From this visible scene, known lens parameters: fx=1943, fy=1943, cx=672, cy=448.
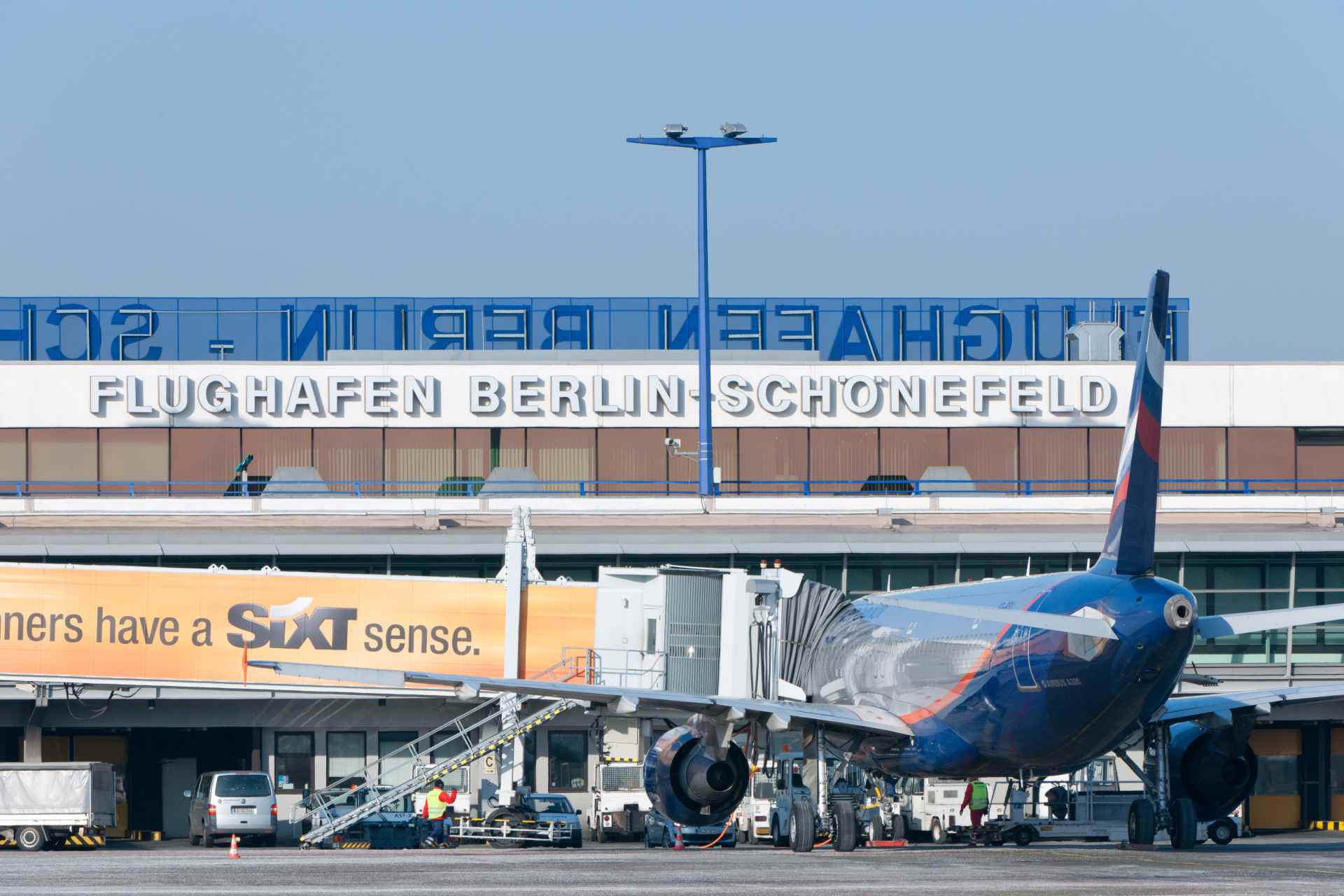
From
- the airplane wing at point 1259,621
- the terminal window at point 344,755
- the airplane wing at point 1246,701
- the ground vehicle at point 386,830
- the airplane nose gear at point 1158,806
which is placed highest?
the airplane wing at point 1259,621

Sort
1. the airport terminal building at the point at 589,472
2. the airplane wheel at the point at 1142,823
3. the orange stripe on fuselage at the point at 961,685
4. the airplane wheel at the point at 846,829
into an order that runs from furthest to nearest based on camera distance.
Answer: the airport terminal building at the point at 589,472 → the airplane wheel at the point at 846,829 → the airplane wheel at the point at 1142,823 → the orange stripe on fuselage at the point at 961,685

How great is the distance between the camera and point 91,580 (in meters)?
54.6

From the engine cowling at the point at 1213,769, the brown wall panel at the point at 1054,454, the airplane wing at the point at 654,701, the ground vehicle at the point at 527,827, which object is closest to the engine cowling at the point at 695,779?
the airplane wing at the point at 654,701

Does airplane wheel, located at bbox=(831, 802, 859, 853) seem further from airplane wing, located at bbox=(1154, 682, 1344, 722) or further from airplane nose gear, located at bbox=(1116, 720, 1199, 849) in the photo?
airplane wing, located at bbox=(1154, 682, 1344, 722)

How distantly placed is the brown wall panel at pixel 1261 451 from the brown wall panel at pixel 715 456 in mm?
18594

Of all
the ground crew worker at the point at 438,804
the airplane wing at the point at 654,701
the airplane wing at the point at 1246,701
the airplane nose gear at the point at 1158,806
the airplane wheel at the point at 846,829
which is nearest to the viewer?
the airplane wing at the point at 654,701

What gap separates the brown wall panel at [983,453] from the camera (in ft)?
242

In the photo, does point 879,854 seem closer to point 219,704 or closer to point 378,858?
point 378,858

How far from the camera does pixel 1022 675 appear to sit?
35.2 m

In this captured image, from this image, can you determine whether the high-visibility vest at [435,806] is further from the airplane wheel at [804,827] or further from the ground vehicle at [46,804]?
the airplane wheel at [804,827]

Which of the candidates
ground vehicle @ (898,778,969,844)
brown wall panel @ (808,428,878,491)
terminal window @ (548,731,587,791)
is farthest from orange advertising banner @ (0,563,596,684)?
brown wall panel @ (808,428,878,491)

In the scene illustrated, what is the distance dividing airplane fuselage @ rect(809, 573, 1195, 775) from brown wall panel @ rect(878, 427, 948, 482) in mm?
30663

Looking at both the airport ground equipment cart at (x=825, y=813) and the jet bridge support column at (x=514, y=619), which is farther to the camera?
the jet bridge support column at (x=514, y=619)
